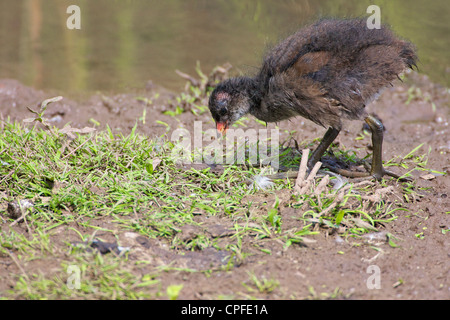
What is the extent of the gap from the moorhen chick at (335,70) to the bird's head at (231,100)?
0.94 ft

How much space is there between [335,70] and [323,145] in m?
0.70

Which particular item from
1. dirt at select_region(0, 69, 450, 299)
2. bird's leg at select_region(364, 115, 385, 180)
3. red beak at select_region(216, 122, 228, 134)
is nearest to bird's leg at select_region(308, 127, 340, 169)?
bird's leg at select_region(364, 115, 385, 180)

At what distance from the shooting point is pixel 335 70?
404 centimetres

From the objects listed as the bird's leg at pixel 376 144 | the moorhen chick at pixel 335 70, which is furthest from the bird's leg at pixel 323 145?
the bird's leg at pixel 376 144

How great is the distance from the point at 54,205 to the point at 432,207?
275 centimetres

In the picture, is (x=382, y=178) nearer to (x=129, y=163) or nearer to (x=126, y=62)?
(x=129, y=163)

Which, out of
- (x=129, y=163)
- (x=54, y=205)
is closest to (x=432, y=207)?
(x=129, y=163)

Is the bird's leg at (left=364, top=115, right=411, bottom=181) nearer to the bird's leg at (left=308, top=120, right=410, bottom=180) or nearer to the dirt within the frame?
the bird's leg at (left=308, top=120, right=410, bottom=180)

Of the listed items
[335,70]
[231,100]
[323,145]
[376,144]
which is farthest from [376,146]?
[231,100]

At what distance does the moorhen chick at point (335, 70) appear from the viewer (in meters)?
4.04

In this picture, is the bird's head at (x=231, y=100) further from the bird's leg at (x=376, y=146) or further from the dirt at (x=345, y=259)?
the bird's leg at (x=376, y=146)

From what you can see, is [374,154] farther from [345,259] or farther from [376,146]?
[345,259]

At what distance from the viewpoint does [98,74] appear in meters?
6.80

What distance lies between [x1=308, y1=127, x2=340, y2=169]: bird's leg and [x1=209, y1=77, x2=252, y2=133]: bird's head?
68 centimetres
